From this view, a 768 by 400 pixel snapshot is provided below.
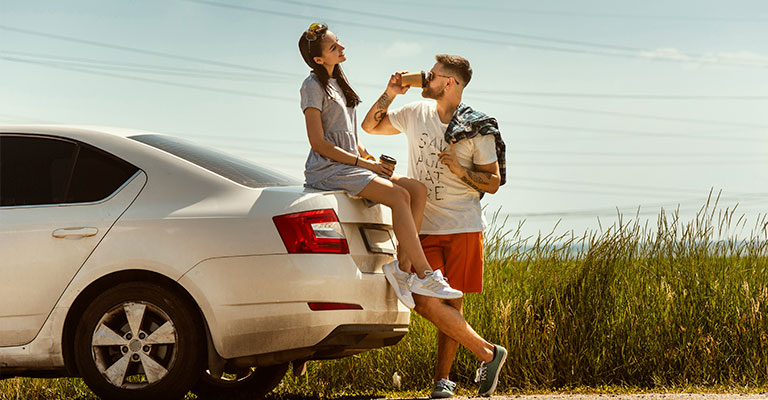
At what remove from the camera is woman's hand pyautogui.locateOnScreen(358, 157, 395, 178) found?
5535 mm

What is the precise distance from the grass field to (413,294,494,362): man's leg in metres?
1.40

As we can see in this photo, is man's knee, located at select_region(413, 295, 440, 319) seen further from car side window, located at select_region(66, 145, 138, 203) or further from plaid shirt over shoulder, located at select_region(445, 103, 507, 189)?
car side window, located at select_region(66, 145, 138, 203)

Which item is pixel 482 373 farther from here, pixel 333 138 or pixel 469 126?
pixel 333 138

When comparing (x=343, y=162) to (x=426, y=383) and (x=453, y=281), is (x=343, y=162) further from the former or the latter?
(x=426, y=383)

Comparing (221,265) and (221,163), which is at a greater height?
(221,163)

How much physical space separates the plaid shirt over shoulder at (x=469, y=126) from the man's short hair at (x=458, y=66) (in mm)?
207

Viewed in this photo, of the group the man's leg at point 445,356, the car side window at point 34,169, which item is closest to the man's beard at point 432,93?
the man's leg at point 445,356

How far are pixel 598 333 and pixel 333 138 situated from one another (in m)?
3.25

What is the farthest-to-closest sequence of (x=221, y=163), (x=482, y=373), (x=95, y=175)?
(x=482, y=373), (x=221, y=163), (x=95, y=175)

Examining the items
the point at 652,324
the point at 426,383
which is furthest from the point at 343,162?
the point at 652,324

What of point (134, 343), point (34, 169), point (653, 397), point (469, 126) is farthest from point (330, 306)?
point (653, 397)

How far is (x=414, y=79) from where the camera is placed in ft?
20.3

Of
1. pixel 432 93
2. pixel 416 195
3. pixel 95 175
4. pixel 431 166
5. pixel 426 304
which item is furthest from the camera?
pixel 432 93

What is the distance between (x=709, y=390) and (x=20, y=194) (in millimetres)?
5393
